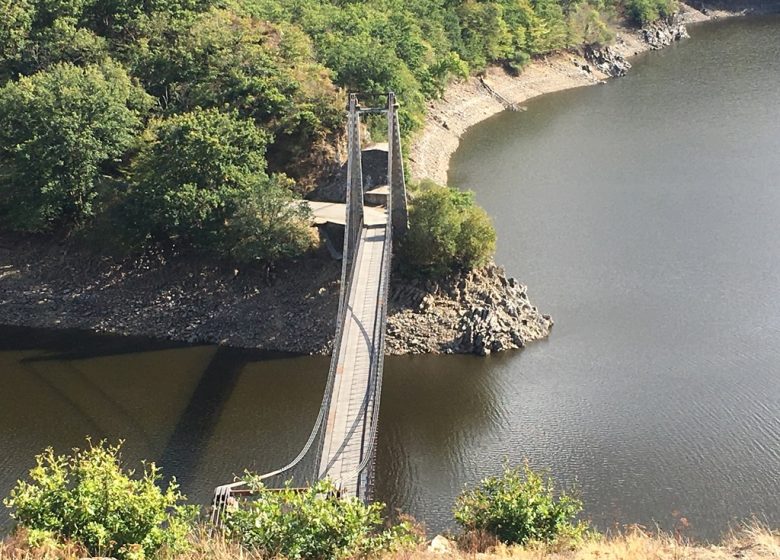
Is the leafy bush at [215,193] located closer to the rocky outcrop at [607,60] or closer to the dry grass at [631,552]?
the dry grass at [631,552]

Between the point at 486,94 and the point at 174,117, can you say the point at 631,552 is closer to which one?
the point at 174,117

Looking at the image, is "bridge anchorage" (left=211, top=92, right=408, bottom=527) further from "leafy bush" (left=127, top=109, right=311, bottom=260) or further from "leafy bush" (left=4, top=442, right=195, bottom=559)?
"leafy bush" (left=127, top=109, right=311, bottom=260)

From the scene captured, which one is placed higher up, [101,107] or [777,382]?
[101,107]

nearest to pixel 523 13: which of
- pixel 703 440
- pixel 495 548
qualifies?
pixel 703 440

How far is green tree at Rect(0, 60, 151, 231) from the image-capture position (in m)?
37.6

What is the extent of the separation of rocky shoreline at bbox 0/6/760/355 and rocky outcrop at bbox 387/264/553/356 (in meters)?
0.04

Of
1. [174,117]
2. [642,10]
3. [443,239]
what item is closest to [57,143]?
[174,117]

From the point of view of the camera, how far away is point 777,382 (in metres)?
30.4

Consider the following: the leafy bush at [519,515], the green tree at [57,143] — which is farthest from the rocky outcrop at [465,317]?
the green tree at [57,143]

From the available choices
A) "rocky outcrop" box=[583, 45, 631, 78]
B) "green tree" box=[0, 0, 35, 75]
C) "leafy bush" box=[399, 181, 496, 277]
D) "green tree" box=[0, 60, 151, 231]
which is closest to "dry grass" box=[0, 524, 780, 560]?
"leafy bush" box=[399, 181, 496, 277]

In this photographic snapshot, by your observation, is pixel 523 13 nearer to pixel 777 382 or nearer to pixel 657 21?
pixel 657 21

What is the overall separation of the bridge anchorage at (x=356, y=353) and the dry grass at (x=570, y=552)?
2.23 metres

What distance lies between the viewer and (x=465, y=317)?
113ft

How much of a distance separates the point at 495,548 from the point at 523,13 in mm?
57746
